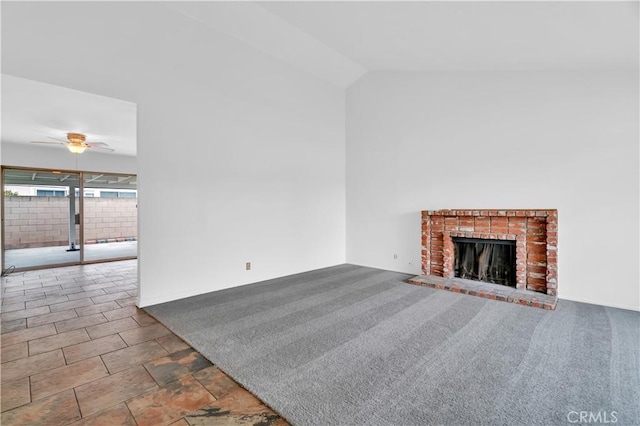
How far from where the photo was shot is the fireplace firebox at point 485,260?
13.4 feet

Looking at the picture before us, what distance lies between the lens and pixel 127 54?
128 inches

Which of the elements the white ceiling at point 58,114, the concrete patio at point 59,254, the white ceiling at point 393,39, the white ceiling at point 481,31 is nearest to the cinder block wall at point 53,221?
the concrete patio at point 59,254

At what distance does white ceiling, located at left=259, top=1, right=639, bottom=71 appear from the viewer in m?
2.70

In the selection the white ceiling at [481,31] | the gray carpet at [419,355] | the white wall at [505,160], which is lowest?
the gray carpet at [419,355]

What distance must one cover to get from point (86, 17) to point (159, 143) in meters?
1.33

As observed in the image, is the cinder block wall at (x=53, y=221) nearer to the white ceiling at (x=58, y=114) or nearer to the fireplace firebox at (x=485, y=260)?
the white ceiling at (x=58, y=114)

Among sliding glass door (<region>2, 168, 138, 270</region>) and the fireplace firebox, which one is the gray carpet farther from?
sliding glass door (<region>2, 168, 138, 270</region>)

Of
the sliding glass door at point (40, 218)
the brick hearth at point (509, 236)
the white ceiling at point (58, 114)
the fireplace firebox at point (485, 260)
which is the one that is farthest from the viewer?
the sliding glass door at point (40, 218)

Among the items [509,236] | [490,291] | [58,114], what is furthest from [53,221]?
[509,236]

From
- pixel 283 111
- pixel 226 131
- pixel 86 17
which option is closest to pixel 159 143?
pixel 226 131

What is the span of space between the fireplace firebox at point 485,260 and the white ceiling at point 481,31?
230cm

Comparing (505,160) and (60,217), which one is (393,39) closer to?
(505,160)

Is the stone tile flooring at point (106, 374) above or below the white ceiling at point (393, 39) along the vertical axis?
below

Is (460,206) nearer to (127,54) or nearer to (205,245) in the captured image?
(205,245)
